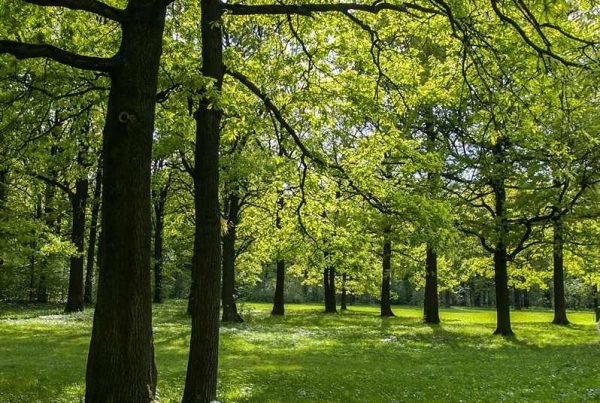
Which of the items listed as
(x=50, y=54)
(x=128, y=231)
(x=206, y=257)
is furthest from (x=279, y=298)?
(x=50, y=54)

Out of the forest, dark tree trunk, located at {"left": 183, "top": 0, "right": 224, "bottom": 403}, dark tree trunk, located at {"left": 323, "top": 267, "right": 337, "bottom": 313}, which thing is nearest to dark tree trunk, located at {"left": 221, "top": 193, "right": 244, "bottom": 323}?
the forest

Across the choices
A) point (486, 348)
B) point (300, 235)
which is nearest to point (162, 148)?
point (300, 235)

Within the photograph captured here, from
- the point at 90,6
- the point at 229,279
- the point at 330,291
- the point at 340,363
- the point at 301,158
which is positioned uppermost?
the point at 90,6

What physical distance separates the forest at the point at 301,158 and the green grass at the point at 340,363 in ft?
0.36

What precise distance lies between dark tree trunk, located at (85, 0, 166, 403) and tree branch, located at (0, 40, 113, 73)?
0.19 meters

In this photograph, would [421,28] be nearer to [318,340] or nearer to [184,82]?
[184,82]

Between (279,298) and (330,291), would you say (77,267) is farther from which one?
(330,291)

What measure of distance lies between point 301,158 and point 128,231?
5710 mm

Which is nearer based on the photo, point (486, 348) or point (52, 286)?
point (486, 348)

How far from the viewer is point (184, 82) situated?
8062 millimetres

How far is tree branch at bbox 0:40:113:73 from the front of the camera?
265 inches

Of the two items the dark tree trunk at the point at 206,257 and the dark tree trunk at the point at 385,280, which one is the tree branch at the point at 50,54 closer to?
the dark tree trunk at the point at 206,257

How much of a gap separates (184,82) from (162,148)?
962 centimetres

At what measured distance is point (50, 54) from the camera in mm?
6867
